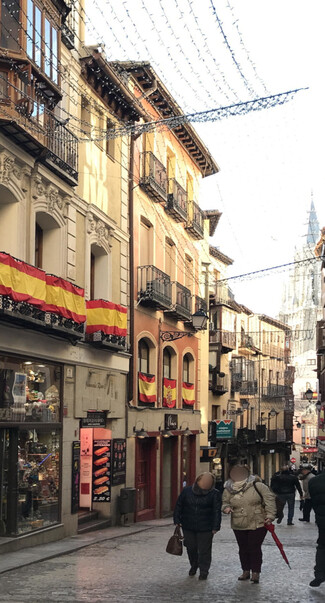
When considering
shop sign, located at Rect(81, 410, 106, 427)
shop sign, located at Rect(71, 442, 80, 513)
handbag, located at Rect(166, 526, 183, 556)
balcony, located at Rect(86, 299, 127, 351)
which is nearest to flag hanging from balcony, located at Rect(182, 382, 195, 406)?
shop sign, located at Rect(81, 410, 106, 427)

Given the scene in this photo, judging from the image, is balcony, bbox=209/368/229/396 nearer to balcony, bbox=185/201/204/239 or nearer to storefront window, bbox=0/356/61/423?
balcony, bbox=185/201/204/239

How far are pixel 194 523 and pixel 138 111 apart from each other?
14.9 metres

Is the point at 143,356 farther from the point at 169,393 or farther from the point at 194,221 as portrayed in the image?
the point at 194,221

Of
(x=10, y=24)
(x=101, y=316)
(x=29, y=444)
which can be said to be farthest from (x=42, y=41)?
(x=29, y=444)

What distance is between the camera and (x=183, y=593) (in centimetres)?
1016

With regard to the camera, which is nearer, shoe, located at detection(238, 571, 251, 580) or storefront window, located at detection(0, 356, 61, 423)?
shoe, located at detection(238, 571, 251, 580)

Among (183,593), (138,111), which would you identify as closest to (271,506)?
(183,593)

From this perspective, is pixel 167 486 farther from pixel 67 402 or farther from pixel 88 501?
pixel 67 402

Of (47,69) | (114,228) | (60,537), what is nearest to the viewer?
(47,69)

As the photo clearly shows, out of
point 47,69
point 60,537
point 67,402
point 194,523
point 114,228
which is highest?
point 47,69

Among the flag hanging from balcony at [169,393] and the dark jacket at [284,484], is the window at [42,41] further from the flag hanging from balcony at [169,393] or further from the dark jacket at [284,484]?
the flag hanging from balcony at [169,393]

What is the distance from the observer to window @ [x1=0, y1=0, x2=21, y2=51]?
14906mm

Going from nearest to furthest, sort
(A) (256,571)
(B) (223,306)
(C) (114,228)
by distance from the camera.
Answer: (A) (256,571) → (C) (114,228) → (B) (223,306)

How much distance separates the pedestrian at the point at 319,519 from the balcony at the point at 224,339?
38056 mm
